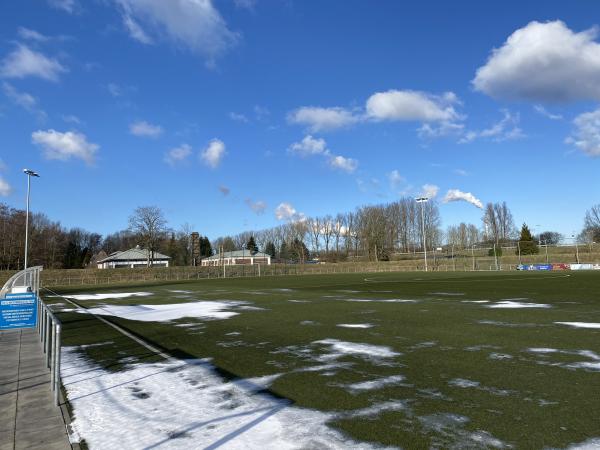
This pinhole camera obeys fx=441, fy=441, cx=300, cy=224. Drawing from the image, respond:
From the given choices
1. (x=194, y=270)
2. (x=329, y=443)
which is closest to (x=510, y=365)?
(x=329, y=443)

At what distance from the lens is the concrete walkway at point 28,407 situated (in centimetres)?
486

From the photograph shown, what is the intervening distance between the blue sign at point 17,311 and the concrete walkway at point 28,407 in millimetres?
2316

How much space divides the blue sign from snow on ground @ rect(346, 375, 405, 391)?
10450 mm

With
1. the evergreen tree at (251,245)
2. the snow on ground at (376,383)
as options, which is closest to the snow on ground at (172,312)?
the snow on ground at (376,383)

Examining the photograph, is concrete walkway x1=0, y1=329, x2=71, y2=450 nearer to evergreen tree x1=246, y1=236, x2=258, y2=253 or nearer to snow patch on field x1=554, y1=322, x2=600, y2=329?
snow patch on field x1=554, y1=322, x2=600, y2=329

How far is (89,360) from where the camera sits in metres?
9.19

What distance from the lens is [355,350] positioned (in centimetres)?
942

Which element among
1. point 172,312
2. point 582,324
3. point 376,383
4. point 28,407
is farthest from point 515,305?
point 28,407

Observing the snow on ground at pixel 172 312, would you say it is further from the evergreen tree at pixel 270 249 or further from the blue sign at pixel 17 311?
the evergreen tree at pixel 270 249

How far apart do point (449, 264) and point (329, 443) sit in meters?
83.3

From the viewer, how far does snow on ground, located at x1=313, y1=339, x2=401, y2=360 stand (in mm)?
8906

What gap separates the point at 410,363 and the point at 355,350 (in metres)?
1.55

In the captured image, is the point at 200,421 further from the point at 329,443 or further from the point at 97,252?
the point at 97,252

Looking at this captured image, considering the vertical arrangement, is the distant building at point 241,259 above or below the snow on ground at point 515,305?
above
